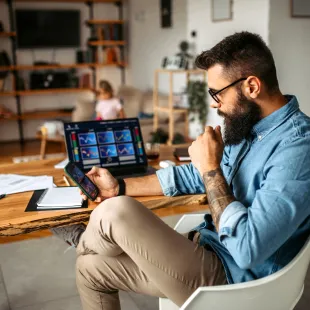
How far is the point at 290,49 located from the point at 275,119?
336 cm

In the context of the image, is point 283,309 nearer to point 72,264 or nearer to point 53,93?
point 72,264

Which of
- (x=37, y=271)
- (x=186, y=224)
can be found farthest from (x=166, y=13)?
(x=186, y=224)

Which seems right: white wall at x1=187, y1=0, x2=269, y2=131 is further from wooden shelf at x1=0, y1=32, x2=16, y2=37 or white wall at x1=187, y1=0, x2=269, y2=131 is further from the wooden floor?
wooden shelf at x1=0, y1=32, x2=16, y2=37

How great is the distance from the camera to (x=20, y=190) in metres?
1.75

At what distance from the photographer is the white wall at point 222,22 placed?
14.4 feet

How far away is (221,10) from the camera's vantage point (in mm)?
5035

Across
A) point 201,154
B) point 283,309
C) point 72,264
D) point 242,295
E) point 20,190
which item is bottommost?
point 72,264

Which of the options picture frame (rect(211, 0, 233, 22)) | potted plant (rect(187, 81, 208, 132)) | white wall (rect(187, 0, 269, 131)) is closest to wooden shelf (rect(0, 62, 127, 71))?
white wall (rect(187, 0, 269, 131))

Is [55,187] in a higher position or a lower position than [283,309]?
higher

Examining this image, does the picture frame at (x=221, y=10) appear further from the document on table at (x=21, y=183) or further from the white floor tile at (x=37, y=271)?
the document on table at (x=21, y=183)

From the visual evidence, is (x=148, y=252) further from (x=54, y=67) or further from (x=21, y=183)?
(x=54, y=67)

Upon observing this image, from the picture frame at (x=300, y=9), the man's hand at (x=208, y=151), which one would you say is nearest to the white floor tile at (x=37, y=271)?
the man's hand at (x=208, y=151)

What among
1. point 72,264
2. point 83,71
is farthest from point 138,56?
point 72,264

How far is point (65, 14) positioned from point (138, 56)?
1379mm
